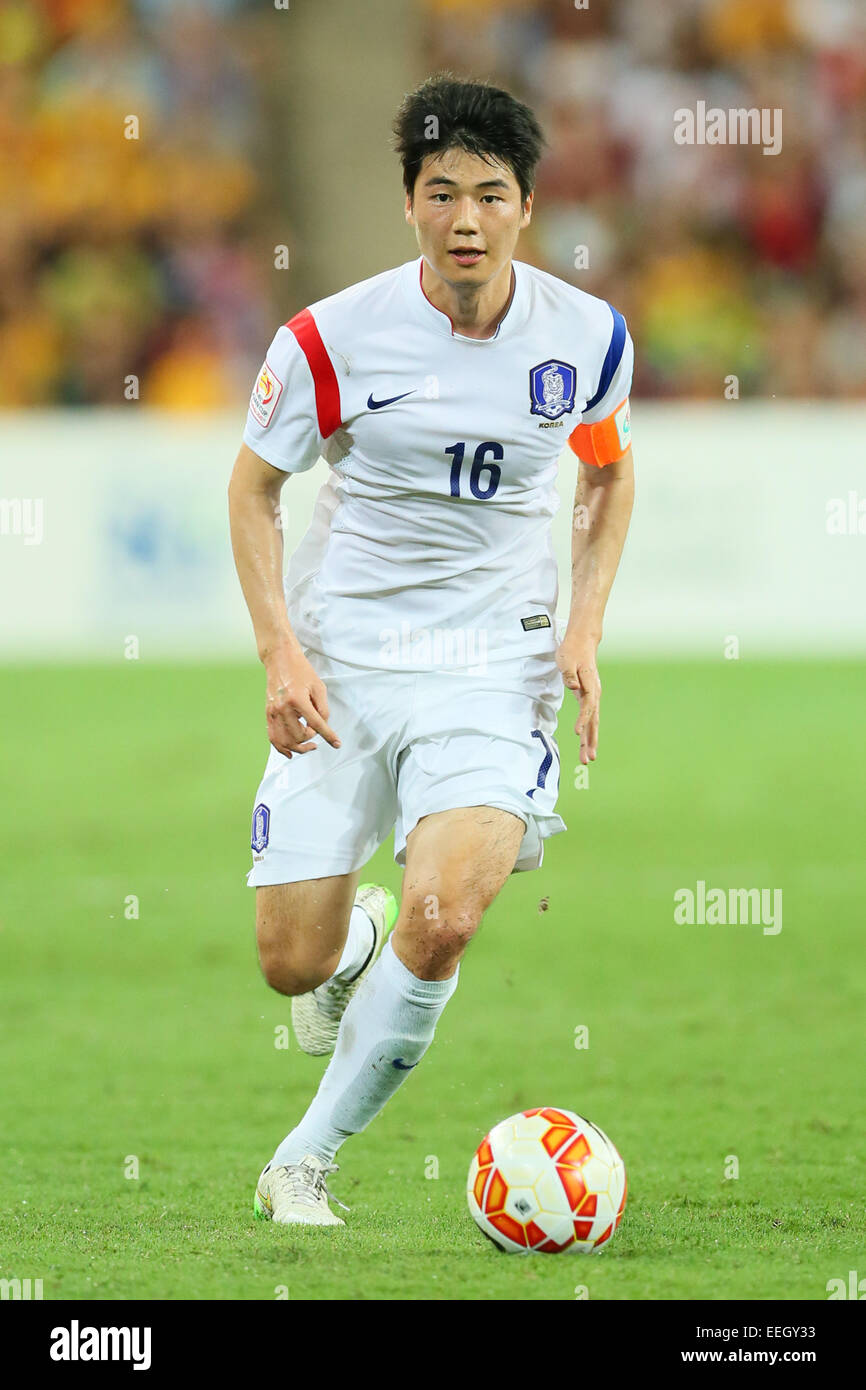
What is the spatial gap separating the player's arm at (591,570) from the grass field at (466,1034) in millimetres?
1161

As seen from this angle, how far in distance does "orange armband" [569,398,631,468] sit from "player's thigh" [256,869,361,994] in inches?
45.5

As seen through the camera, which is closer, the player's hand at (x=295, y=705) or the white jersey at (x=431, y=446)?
the player's hand at (x=295, y=705)

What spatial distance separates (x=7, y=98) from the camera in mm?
16766

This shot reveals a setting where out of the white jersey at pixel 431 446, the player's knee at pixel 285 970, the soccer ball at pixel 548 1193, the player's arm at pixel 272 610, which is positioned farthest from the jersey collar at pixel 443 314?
the soccer ball at pixel 548 1193

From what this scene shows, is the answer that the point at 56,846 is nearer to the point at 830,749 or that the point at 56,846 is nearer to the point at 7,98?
the point at 830,749

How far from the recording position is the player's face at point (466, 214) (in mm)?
4133

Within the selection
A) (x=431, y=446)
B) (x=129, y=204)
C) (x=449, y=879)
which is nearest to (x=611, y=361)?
(x=431, y=446)

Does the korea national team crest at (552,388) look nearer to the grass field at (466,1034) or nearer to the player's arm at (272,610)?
the player's arm at (272,610)

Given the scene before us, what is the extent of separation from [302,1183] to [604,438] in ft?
6.15

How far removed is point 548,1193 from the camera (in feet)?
13.0

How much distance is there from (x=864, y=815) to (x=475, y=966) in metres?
3.12

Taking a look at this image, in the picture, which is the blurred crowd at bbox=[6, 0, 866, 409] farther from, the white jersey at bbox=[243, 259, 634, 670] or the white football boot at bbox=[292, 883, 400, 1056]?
the white jersey at bbox=[243, 259, 634, 670]
